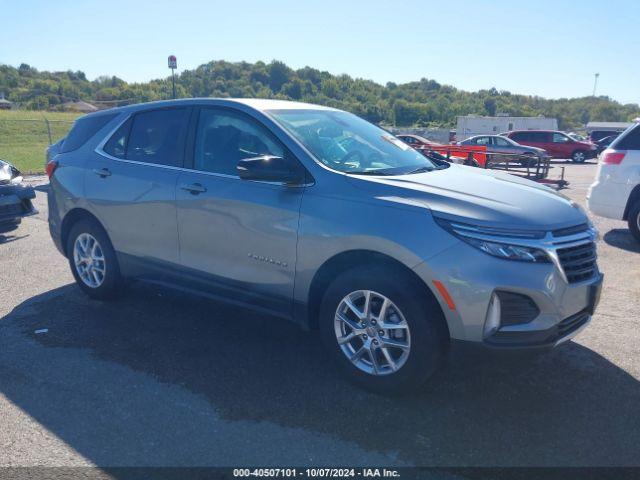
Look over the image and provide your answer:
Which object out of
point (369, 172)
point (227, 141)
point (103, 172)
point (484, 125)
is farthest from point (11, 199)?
point (484, 125)

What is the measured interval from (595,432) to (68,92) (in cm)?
8602

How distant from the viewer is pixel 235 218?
408 centimetres

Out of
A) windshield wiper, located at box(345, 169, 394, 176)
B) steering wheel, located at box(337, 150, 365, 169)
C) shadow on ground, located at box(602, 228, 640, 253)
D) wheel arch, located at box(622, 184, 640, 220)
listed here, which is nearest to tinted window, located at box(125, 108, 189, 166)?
steering wheel, located at box(337, 150, 365, 169)

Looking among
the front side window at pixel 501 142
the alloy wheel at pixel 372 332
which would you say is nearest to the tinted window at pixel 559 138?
the front side window at pixel 501 142

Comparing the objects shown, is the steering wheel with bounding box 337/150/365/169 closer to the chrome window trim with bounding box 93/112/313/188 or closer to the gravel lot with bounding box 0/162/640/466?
the chrome window trim with bounding box 93/112/313/188

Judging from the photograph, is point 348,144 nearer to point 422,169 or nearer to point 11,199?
point 422,169

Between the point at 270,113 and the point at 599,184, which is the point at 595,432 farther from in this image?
the point at 599,184

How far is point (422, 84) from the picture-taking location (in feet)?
375

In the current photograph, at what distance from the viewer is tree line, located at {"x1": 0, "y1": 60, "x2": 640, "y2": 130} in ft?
163

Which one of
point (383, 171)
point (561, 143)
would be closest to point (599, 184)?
point (383, 171)

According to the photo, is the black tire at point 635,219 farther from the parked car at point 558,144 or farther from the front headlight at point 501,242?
the parked car at point 558,144

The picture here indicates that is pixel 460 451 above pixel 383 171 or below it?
below

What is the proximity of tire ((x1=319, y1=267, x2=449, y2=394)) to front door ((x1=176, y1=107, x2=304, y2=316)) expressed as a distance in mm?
425

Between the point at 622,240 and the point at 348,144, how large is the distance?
574cm
